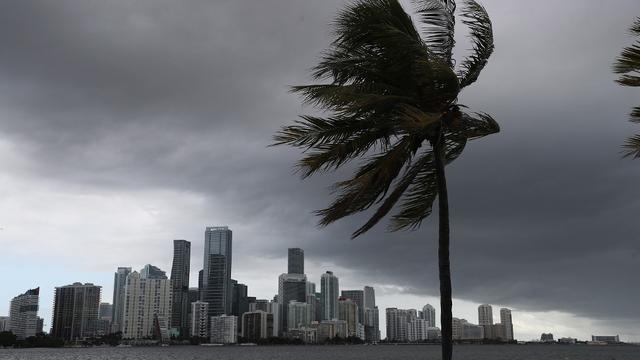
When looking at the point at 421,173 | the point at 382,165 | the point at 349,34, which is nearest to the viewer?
the point at 382,165

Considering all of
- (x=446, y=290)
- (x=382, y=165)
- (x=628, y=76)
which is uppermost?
(x=628, y=76)

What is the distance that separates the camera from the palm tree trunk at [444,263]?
10.1 m

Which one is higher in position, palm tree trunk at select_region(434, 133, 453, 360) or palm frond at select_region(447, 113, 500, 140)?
Answer: palm frond at select_region(447, 113, 500, 140)

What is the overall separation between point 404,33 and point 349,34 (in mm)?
961

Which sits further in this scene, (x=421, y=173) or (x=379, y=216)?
Result: (x=421, y=173)

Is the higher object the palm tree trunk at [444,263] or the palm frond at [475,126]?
the palm frond at [475,126]

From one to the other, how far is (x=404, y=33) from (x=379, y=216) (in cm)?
300

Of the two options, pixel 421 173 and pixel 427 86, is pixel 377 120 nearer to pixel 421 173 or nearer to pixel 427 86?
pixel 427 86

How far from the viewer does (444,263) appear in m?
10.2

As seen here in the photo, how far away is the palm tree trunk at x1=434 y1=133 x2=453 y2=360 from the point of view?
1012 cm

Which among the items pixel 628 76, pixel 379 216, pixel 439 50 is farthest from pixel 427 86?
pixel 628 76

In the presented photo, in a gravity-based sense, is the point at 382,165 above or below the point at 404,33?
below

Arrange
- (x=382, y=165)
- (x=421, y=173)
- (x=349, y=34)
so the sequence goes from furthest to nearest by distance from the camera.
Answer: (x=421, y=173) → (x=349, y=34) → (x=382, y=165)

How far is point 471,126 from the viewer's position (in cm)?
1087
